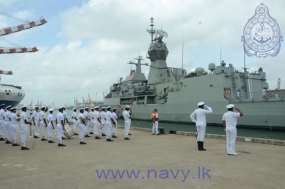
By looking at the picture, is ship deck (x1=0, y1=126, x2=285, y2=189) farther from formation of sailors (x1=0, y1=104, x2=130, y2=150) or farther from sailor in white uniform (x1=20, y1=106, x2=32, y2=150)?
formation of sailors (x1=0, y1=104, x2=130, y2=150)

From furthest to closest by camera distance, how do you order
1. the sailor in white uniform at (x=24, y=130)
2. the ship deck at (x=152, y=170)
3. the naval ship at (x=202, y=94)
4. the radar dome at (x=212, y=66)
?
the radar dome at (x=212, y=66), the naval ship at (x=202, y=94), the sailor in white uniform at (x=24, y=130), the ship deck at (x=152, y=170)

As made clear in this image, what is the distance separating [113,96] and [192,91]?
18.1m

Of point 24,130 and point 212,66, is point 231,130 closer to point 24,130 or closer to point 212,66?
point 24,130

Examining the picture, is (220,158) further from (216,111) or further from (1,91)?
(1,91)

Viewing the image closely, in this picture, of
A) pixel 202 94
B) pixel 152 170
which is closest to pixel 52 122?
pixel 152 170

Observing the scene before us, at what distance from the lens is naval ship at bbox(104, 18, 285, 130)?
17203 millimetres

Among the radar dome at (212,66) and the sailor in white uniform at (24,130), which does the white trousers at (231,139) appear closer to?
the sailor in white uniform at (24,130)

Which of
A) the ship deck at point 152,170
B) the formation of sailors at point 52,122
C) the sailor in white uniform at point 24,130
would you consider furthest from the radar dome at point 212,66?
the sailor in white uniform at point 24,130

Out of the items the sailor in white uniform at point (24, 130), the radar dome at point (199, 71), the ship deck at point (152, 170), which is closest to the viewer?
the ship deck at point (152, 170)

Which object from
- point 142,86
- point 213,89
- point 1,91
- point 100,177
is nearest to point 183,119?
point 213,89

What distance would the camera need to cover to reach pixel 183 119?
77.2ft

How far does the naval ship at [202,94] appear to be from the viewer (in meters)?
17.2

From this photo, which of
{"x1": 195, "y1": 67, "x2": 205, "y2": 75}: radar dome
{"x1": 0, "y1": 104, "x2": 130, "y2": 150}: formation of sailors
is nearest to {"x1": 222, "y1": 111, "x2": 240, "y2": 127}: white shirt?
{"x1": 0, "y1": 104, "x2": 130, "y2": 150}: formation of sailors

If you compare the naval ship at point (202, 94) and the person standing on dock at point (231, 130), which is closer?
the person standing on dock at point (231, 130)
